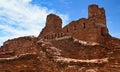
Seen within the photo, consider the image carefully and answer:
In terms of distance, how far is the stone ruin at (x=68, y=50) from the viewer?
40.9 feet

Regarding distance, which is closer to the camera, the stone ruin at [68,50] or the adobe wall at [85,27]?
the stone ruin at [68,50]

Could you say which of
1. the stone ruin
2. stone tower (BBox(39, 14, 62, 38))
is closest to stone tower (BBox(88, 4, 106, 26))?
the stone ruin

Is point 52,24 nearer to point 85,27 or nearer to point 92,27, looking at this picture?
point 85,27

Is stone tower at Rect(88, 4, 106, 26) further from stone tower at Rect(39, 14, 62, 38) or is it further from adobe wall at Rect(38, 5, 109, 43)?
stone tower at Rect(39, 14, 62, 38)

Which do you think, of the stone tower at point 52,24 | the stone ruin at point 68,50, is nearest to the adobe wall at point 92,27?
the stone ruin at point 68,50

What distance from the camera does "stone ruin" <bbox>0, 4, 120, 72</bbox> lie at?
12.5 metres

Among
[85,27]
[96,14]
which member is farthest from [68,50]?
[96,14]

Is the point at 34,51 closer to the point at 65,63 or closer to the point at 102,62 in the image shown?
the point at 65,63

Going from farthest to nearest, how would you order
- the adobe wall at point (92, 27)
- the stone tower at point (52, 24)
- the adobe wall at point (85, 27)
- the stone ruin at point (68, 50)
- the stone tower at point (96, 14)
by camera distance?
1. the stone tower at point (52, 24)
2. the stone tower at point (96, 14)
3. the adobe wall at point (85, 27)
4. the adobe wall at point (92, 27)
5. the stone ruin at point (68, 50)

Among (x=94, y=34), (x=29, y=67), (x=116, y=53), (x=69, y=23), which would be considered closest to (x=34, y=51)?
(x=29, y=67)

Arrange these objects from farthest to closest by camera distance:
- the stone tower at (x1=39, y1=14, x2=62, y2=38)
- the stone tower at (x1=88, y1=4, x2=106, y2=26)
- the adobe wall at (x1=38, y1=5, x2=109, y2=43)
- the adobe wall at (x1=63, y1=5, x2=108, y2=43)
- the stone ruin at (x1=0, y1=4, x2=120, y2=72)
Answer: the stone tower at (x1=39, y1=14, x2=62, y2=38) → the stone tower at (x1=88, y1=4, x2=106, y2=26) → the adobe wall at (x1=38, y1=5, x2=109, y2=43) → the adobe wall at (x1=63, y1=5, x2=108, y2=43) → the stone ruin at (x1=0, y1=4, x2=120, y2=72)

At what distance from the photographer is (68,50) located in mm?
20938

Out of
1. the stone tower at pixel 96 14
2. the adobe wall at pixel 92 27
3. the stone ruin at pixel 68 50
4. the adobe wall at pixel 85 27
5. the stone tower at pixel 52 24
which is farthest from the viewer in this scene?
the stone tower at pixel 52 24

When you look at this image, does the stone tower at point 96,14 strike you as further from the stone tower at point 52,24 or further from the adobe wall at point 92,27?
the stone tower at point 52,24
